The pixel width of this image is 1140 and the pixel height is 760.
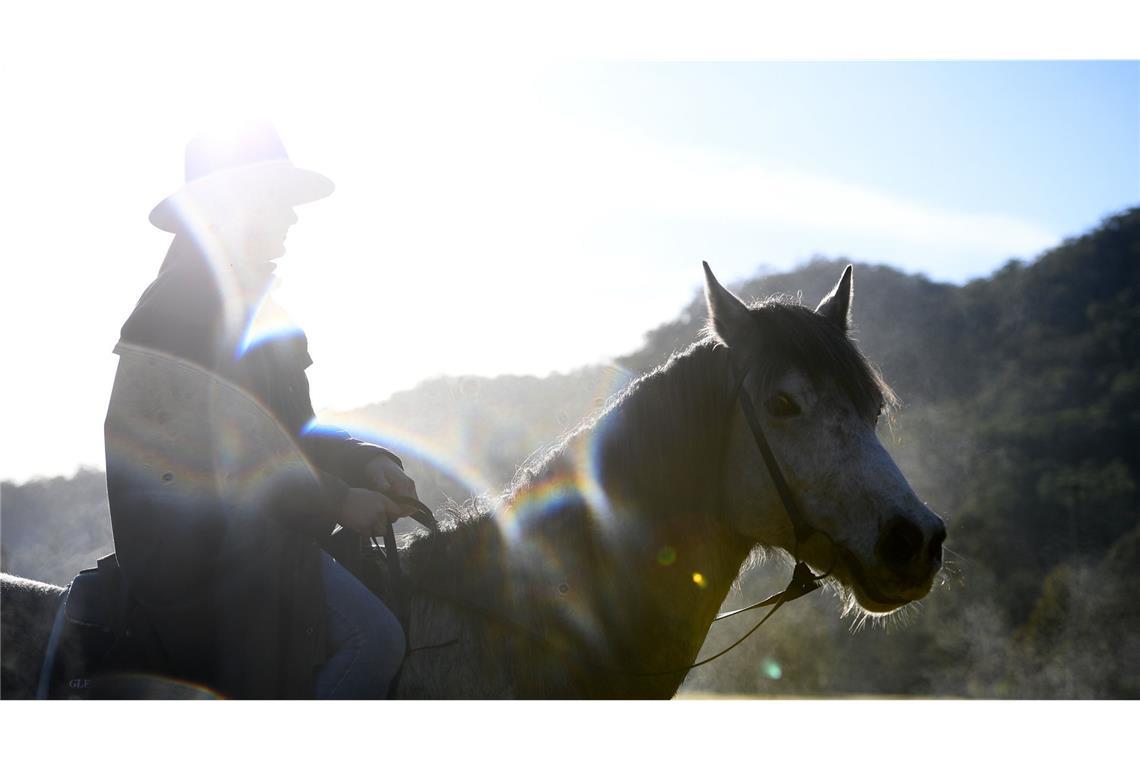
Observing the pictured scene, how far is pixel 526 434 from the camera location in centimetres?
1917

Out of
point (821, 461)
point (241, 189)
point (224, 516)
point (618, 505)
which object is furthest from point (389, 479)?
point (821, 461)

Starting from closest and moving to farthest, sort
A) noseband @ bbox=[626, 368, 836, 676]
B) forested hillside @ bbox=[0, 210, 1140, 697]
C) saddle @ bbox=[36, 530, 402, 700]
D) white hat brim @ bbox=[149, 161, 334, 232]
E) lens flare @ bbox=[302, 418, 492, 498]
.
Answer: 1. saddle @ bbox=[36, 530, 402, 700]
2. noseband @ bbox=[626, 368, 836, 676]
3. white hat brim @ bbox=[149, 161, 334, 232]
4. lens flare @ bbox=[302, 418, 492, 498]
5. forested hillside @ bbox=[0, 210, 1140, 697]

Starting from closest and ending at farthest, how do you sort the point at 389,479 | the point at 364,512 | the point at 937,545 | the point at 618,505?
the point at 937,545 → the point at 364,512 → the point at 618,505 → the point at 389,479

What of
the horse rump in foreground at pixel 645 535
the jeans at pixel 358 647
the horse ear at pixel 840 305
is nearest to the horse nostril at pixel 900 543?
the horse rump in foreground at pixel 645 535

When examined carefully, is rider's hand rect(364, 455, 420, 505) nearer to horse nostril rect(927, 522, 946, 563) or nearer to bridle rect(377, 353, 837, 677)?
bridle rect(377, 353, 837, 677)

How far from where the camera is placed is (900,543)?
10.5ft

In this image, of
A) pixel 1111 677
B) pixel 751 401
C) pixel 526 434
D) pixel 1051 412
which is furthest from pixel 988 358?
pixel 751 401

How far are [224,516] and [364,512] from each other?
0.56 metres

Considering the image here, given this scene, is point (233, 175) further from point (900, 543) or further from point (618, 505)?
point (900, 543)

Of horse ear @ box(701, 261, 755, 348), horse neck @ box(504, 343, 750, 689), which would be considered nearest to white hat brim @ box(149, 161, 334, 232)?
horse neck @ box(504, 343, 750, 689)

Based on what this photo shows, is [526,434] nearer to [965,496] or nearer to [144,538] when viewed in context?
[144,538]

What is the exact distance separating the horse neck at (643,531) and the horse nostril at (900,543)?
654 mm

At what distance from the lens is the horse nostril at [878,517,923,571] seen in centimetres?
316

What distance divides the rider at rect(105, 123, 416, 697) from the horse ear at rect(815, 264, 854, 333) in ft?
7.52
